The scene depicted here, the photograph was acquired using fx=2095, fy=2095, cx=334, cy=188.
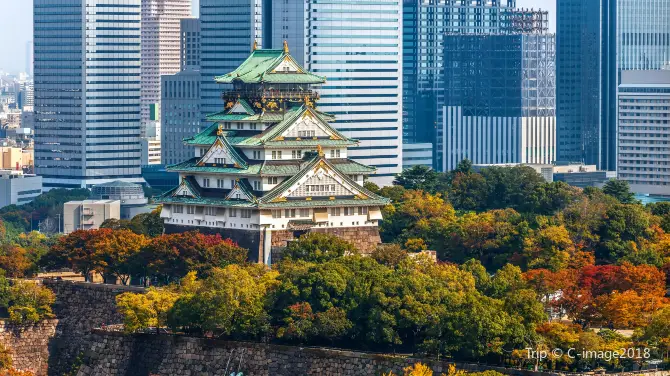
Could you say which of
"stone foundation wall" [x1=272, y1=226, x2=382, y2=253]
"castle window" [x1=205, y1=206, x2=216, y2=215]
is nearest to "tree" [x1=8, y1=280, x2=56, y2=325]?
"castle window" [x1=205, y1=206, x2=216, y2=215]

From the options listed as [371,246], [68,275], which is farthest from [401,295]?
[68,275]


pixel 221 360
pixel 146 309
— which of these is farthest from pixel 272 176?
pixel 221 360

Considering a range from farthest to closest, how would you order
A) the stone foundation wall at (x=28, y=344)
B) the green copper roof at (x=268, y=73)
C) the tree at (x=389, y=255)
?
the green copper roof at (x=268, y=73)
the stone foundation wall at (x=28, y=344)
the tree at (x=389, y=255)

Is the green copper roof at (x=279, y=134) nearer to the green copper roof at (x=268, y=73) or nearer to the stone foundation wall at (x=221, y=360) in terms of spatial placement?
the green copper roof at (x=268, y=73)

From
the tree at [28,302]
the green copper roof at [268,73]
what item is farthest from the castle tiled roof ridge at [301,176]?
the tree at [28,302]

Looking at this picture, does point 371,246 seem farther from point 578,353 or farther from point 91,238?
point 578,353

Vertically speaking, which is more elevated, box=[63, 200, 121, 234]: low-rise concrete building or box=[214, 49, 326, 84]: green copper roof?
box=[214, 49, 326, 84]: green copper roof

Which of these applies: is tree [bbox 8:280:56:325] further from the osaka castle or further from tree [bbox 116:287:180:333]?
the osaka castle
